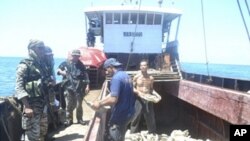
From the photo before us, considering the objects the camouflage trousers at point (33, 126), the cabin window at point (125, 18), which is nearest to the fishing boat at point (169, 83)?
the cabin window at point (125, 18)

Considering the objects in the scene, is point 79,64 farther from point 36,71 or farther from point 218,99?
point 218,99

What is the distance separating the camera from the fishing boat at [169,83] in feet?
19.8

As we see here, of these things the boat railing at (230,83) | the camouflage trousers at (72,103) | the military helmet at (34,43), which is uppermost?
the military helmet at (34,43)

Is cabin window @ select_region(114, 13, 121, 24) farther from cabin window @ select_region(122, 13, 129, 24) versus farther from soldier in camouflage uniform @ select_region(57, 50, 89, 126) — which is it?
soldier in camouflage uniform @ select_region(57, 50, 89, 126)

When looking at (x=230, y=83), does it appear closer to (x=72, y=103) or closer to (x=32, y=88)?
(x=72, y=103)

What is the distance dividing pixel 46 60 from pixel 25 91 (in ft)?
3.45

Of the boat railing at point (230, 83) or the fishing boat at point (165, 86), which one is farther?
the boat railing at point (230, 83)

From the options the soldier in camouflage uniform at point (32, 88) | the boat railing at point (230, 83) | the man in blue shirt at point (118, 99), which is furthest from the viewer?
the boat railing at point (230, 83)

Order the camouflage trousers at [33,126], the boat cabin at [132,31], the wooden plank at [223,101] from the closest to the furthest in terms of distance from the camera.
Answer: the camouflage trousers at [33,126]
the wooden plank at [223,101]
the boat cabin at [132,31]

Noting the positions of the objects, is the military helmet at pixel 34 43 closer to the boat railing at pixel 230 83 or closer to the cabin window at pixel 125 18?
the boat railing at pixel 230 83

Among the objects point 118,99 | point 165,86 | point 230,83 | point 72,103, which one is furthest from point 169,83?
point 118,99

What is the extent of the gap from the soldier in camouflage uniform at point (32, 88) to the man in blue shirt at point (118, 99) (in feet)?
3.79

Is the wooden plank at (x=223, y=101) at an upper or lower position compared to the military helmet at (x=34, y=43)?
lower

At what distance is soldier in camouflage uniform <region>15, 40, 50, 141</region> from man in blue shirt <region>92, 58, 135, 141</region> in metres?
1.15
